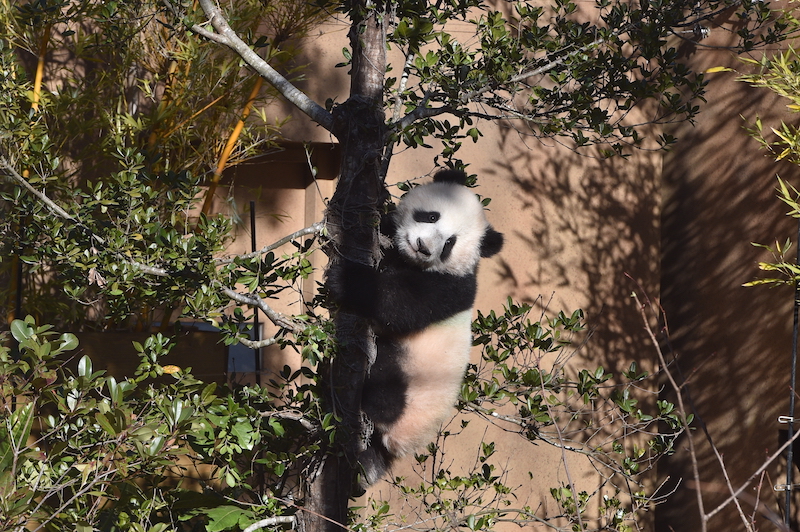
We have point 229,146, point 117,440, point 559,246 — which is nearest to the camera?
point 117,440

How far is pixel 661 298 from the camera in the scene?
3805mm

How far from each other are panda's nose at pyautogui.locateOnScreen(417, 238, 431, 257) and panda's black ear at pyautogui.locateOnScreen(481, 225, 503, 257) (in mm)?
325

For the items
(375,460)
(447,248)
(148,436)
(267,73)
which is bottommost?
(375,460)

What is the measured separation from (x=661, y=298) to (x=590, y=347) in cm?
59

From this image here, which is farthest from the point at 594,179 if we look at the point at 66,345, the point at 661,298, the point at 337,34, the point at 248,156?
the point at 66,345

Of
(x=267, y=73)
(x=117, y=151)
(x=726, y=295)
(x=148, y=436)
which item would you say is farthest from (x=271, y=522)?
(x=726, y=295)

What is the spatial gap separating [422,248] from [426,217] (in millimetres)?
146

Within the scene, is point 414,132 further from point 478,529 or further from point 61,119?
point 61,119

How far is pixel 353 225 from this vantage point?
1600 mm

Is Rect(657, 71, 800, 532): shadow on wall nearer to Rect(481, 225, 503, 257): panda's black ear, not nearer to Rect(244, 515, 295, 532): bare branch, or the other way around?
Rect(481, 225, 503, 257): panda's black ear

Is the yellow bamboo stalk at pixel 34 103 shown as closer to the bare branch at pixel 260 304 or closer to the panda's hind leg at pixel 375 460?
the bare branch at pixel 260 304

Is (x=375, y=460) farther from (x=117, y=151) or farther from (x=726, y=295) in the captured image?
(x=726, y=295)

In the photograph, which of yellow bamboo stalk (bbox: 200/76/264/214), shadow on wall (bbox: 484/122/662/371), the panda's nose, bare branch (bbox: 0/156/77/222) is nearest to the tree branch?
bare branch (bbox: 0/156/77/222)

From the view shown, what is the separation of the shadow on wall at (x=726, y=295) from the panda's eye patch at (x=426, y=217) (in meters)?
1.93
